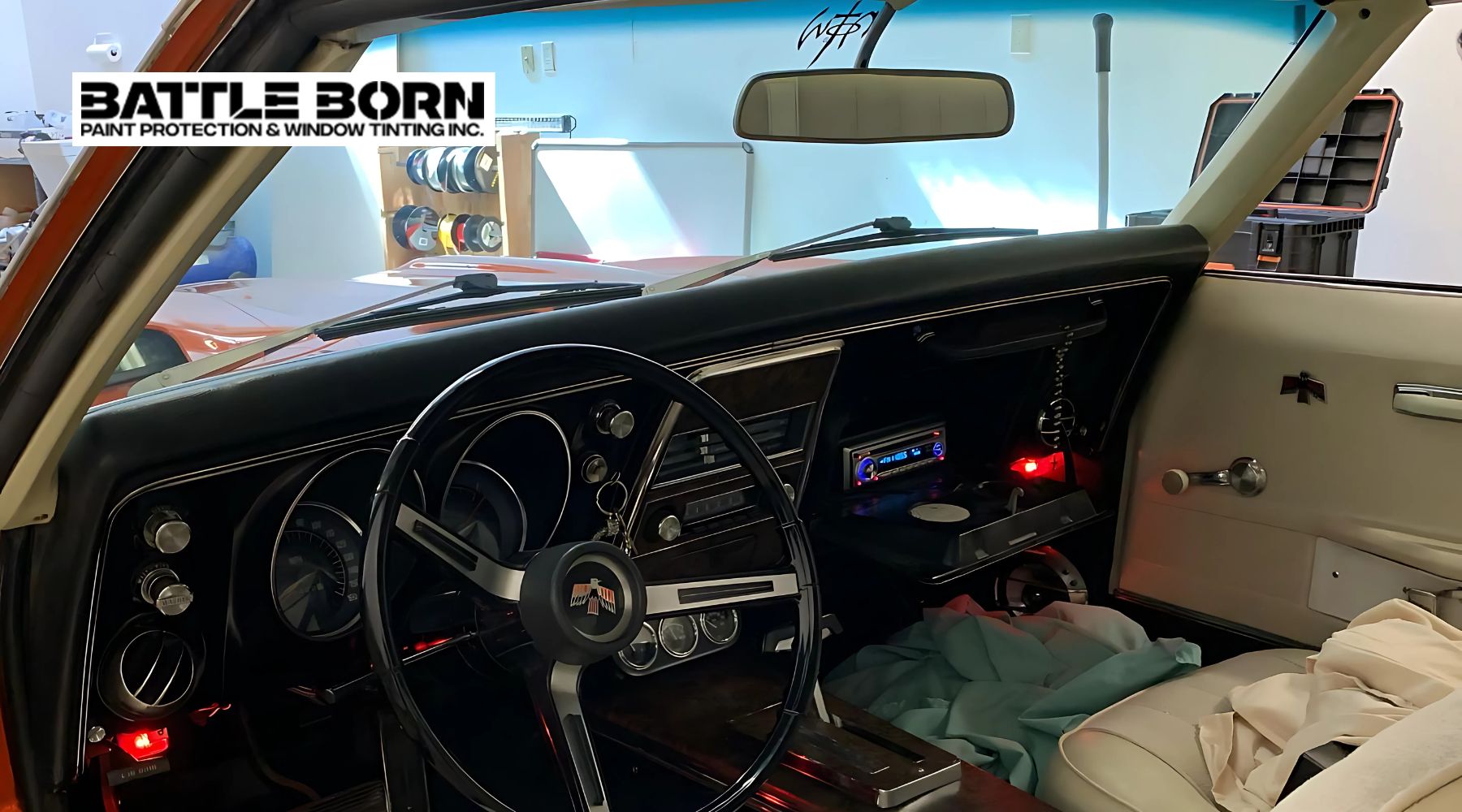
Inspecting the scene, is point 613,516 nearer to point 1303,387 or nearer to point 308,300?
point 308,300

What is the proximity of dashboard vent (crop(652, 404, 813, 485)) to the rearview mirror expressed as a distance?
449 mm

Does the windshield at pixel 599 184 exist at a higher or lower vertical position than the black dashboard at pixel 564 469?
higher

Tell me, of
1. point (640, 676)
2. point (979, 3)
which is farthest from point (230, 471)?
point (979, 3)

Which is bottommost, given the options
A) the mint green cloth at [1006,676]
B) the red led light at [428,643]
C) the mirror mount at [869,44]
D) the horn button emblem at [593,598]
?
the mint green cloth at [1006,676]

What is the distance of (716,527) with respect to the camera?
1904 millimetres

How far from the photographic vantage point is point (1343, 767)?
0.95 m

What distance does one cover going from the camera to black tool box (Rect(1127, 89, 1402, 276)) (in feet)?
9.05

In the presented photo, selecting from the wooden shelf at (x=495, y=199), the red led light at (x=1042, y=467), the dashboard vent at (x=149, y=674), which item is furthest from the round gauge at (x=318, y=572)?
the red led light at (x=1042, y=467)

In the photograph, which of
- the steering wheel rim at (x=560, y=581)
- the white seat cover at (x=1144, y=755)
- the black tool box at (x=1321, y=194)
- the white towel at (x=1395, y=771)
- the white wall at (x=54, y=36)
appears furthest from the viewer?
the white wall at (x=54, y=36)

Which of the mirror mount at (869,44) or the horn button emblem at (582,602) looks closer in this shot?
the horn button emblem at (582,602)

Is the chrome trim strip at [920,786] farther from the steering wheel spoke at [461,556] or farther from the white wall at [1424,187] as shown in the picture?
the white wall at [1424,187]

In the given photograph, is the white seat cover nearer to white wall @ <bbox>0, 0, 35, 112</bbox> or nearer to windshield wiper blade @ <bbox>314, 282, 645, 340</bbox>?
windshield wiper blade @ <bbox>314, 282, 645, 340</bbox>

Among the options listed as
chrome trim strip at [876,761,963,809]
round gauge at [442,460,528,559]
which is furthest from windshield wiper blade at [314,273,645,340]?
chrome trim strip at [876,761,963,809]

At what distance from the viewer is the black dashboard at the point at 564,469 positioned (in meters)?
1.33
